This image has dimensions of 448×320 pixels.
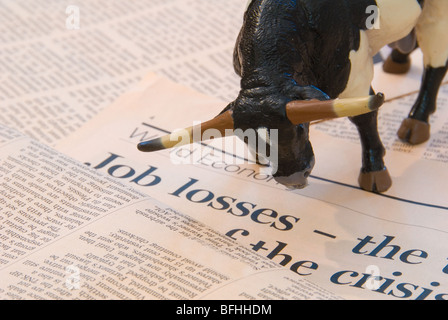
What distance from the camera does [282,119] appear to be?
24.7 inches

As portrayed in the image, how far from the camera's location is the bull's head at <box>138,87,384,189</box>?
0.61m

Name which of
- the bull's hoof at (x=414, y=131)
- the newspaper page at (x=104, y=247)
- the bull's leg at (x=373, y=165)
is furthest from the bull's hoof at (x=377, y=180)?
the newspaper page at (x=104, y=247)

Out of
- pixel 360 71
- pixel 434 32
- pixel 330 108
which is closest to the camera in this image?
pixel 330 108

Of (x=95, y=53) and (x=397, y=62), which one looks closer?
(x=397, y=62)

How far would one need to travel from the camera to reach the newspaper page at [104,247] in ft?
2.04

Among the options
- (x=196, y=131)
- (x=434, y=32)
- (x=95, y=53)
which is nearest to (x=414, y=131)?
(x=434, y=32)

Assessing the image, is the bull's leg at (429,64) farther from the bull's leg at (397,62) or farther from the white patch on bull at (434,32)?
→ the bull's leg at (397,62)

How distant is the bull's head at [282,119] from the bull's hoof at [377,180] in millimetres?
171

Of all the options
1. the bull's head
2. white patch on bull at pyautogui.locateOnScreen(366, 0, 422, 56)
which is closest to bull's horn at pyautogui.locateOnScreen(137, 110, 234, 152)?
the bull's head

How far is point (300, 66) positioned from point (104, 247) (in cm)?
27

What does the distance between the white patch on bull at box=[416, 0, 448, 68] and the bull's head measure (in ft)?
0.86

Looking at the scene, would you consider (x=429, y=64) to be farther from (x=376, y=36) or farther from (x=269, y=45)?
(x=269, y=45)
